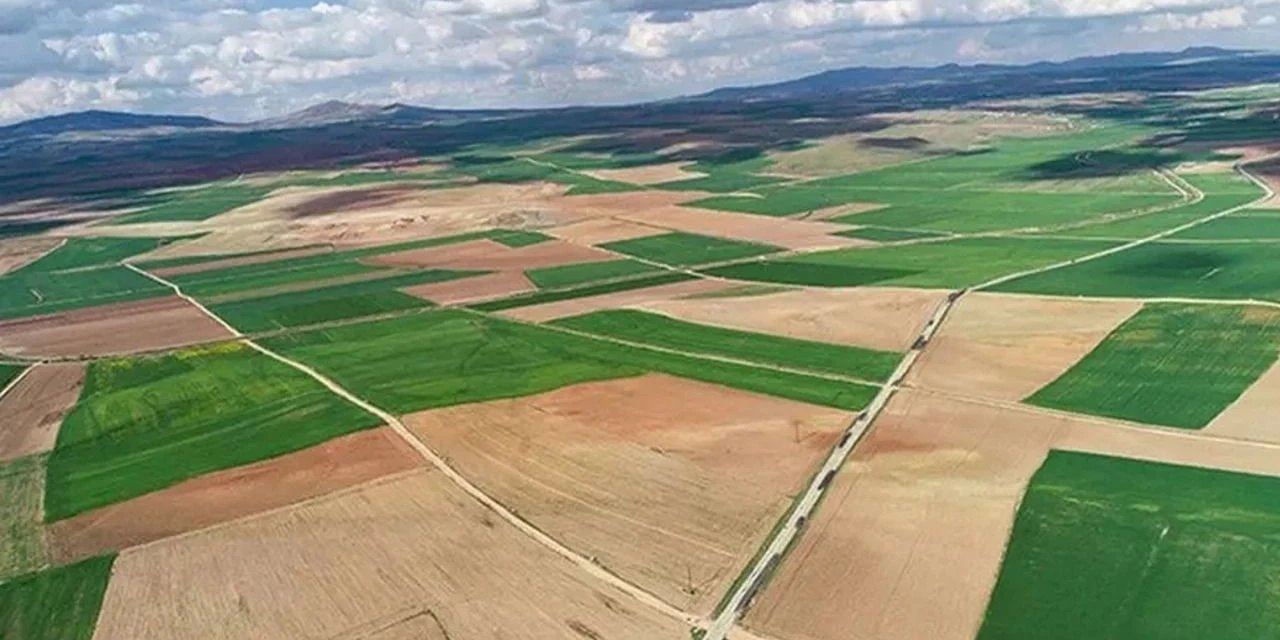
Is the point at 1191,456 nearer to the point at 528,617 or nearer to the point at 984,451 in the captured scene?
the point at 984,451

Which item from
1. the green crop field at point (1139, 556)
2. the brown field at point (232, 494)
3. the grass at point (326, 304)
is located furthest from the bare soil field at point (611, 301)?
the green crop field at point (1139, 556)

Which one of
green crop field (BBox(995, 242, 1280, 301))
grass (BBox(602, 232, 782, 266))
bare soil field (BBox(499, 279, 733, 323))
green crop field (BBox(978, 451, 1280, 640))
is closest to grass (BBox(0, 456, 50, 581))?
bare soil field (BBox(499, 279, 733, 323))

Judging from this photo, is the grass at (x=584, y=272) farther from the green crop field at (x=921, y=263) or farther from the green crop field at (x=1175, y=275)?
the green crop field at (x=1175, y=275)

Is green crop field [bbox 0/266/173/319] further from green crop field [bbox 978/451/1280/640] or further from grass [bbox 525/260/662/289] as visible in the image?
green crop field [bbox 978/451/1280/640]

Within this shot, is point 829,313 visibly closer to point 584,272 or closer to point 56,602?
point 584,272

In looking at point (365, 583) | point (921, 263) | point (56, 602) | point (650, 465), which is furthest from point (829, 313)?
point (56, 602)

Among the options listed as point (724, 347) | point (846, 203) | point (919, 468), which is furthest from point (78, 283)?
point (919, 468)
